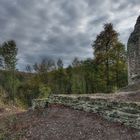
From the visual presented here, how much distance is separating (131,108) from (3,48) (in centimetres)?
3579

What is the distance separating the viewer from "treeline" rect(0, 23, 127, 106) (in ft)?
124

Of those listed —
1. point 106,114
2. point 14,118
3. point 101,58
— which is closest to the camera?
point 106,114

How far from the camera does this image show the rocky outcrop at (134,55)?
2780 centimetres

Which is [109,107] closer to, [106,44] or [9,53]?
[106,44]

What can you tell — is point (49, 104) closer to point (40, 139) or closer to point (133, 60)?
point (40, 139)

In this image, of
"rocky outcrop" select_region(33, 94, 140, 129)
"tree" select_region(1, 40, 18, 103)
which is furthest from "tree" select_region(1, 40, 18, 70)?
"rocky outcrop" select_region(33, 94, 140, 129)

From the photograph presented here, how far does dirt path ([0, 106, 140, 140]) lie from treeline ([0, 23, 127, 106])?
16938 millimetres

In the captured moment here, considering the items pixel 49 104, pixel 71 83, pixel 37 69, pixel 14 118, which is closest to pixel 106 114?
pixel 49 104

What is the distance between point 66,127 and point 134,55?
1605 cm

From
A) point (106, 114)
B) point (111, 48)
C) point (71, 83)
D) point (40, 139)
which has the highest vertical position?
point (111, 48)

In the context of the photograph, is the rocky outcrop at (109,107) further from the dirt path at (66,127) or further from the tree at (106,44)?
the tree at (106,44)

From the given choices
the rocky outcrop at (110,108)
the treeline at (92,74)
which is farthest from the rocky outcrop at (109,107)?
the treeline at (92,74)

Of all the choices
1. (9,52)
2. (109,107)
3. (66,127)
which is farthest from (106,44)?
(66,127)

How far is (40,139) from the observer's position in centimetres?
1373
